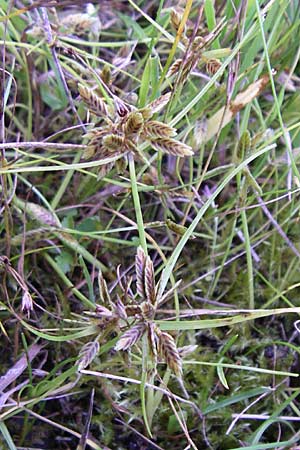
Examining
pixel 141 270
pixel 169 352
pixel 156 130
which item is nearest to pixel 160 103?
pixel 156 130

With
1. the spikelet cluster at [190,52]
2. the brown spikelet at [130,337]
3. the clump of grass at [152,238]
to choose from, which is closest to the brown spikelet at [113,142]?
the clump of grass at [152,238]

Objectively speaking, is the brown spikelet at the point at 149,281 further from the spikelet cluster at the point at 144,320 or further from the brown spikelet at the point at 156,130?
the brown spikelet at the point at 156,130

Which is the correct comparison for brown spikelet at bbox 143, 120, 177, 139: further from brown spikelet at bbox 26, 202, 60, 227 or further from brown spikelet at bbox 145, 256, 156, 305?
brown spikelet at bbox 26, 202, 60, 227

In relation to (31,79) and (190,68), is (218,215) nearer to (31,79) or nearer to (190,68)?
(190,68)

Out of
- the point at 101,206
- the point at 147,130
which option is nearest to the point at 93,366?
the point at 101,206

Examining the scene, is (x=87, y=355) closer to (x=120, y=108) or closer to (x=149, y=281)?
(x=149, y=281)
